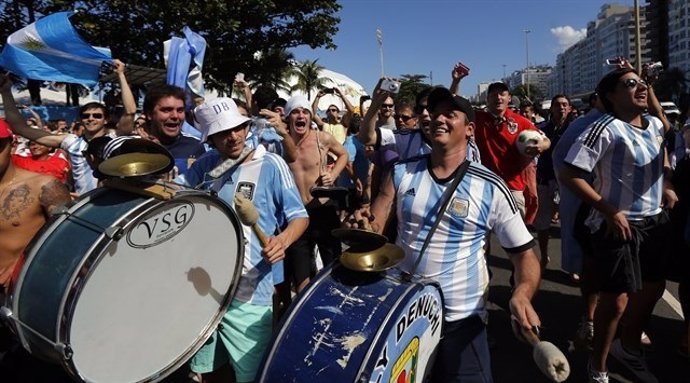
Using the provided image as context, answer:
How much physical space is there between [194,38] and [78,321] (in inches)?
143

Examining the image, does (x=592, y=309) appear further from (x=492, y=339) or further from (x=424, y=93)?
(x=424, y=93)

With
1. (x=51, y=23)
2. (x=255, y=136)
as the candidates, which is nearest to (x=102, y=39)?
(x=51, y=23)

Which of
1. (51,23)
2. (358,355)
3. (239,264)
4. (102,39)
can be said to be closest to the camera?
(358,355)

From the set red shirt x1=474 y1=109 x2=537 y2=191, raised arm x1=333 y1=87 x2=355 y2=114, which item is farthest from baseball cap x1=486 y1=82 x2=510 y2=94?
raised arm x1=333 y1=87 x2=355 y2=114

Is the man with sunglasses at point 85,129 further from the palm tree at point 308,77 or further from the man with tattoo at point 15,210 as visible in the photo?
the palm tree at point 308,77

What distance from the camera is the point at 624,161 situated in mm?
3176

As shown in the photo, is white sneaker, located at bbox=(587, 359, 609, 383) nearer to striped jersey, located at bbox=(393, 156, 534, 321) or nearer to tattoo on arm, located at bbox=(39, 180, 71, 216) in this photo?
striped jersey, located at bbox=(393, 156, 534, 321)

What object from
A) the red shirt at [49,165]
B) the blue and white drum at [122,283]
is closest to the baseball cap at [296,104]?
the red shirt at [49,165]

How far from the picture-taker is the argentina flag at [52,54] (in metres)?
4.62

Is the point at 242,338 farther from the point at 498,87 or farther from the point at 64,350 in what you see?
the point at 498,87

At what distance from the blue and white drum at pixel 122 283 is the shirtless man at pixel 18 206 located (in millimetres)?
909

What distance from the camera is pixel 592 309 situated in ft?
12.9

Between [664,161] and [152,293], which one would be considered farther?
[664,161]

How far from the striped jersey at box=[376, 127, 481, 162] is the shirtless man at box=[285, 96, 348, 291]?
1.78 feet
